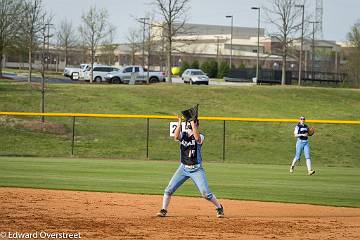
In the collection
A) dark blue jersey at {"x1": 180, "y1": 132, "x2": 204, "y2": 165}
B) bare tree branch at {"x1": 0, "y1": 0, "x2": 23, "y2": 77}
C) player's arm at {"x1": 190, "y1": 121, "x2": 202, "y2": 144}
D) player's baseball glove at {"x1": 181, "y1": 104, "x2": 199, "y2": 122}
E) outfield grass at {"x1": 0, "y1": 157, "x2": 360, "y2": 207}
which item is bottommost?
outfield grass at {"x1": 0, "y1": 157, "x2": 360, "y2": 207}

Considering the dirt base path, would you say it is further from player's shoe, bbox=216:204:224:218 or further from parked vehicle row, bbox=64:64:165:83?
parked vehicle row, bbox=64:64:165:83

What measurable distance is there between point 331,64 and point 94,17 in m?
65.7

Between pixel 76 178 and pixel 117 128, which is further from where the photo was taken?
pixel 117 128

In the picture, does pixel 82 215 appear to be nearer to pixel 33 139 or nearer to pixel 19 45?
pixel 33 139

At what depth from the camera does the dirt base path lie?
11.2 metres

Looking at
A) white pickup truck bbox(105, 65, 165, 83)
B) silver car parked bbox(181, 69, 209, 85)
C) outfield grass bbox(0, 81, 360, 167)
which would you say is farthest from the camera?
silver car parked bbox(181, 69, 209, 85)

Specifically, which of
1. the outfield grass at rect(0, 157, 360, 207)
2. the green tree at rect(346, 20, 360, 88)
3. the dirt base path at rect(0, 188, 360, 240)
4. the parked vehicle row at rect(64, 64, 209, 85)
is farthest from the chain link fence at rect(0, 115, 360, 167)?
the green tree at rect(346, 20, 360, 88)

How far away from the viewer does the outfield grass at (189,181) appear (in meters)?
17.4

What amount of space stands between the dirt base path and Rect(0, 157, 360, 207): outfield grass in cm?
136

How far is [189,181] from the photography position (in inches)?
834

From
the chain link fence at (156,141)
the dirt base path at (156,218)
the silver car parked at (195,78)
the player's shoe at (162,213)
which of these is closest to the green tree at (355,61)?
the silver car parked at (195,78)

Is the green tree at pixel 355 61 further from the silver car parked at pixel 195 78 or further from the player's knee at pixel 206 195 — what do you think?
the player's knee at pixel 206 195

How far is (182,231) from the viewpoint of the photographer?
11414 mm

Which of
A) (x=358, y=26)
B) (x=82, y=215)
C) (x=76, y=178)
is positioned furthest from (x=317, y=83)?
(x=82, y=215)
